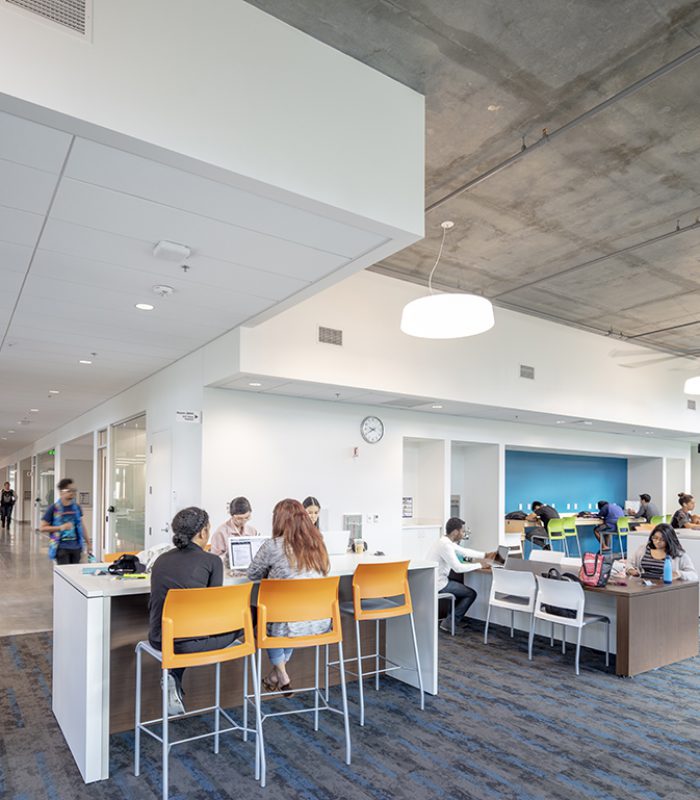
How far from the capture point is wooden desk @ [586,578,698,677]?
196 inches

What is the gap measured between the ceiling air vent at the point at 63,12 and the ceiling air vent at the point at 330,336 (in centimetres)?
426

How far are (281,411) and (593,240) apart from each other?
3.96 meters

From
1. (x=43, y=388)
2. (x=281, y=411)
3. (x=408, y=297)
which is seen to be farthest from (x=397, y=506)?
(x=43, y=388)

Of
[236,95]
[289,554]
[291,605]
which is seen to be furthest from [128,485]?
[236,95]

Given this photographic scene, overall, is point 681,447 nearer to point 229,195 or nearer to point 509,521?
point 509,521

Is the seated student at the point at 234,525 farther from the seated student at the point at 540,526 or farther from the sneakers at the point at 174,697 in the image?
the seated student at the point at 540,526

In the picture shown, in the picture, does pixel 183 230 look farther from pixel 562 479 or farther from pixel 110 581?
pixel 562 479

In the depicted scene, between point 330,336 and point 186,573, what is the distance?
3990 mm

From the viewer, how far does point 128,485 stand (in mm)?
9523

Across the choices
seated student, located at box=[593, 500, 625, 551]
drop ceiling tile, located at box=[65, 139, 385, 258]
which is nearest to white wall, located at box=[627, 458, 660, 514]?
seated student, located at box=[593, 500, 625, 551]

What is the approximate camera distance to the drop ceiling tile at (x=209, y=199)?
296cm

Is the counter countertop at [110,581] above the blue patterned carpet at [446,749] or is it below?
above

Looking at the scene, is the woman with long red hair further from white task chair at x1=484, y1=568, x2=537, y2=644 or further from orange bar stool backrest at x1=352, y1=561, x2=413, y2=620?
white task chair at x1=484, y1=568, x2=537, y2=644

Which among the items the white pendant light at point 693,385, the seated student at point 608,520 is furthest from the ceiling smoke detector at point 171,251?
the seated student at point 608,520
